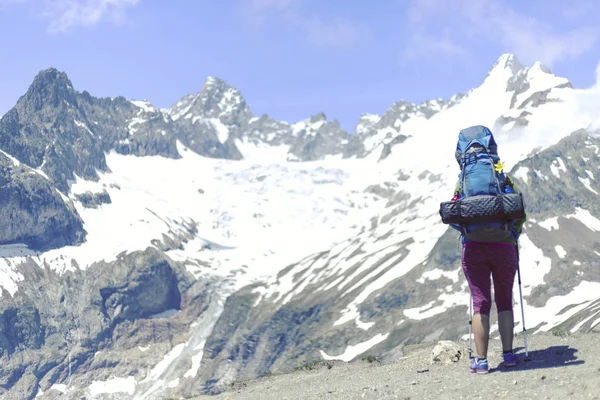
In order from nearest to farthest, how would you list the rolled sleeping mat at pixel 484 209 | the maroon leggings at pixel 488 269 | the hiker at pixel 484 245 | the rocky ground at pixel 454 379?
the rocky ground at pixel 454 379
the rolled sleeping mat at pixel 484 209
the hiker at pixel 484 245
the maroon leggings at pixel 488 269

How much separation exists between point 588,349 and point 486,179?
6420 mm

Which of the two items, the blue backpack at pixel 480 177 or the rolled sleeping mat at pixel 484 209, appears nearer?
the rolled sleeping mat at pixel 484 209

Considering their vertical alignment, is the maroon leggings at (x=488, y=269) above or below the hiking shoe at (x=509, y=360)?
above

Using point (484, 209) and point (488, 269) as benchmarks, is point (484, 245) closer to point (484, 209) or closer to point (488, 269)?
point (488, 269)

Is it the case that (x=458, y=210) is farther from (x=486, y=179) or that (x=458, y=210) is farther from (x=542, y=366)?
(x=542, y=366)

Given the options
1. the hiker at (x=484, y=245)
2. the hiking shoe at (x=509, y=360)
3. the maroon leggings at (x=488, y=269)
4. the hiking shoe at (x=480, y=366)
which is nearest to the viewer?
the hiker at (x=484, y=245)

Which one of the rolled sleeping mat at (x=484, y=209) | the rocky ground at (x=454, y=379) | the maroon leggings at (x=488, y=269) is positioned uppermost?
the rolled sleeping mat at (x=484, y=209)

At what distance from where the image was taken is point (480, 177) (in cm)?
1650

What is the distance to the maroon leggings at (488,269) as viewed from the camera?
54.8 ft

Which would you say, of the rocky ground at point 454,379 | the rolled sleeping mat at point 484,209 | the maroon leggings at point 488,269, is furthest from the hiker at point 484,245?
the rocky ground at point 454,379

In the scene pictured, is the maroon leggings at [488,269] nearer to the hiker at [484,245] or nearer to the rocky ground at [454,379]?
the hiker at [484,245]

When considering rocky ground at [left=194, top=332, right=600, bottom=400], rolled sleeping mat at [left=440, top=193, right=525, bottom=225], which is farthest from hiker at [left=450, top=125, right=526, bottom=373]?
rocky ground at [left=194, top=332, right=600, bottom=400]

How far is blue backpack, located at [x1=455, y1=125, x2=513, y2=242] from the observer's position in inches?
639

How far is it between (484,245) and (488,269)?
718mm
